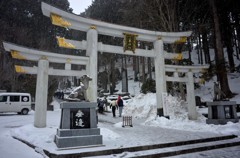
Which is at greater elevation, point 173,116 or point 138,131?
point 173,116

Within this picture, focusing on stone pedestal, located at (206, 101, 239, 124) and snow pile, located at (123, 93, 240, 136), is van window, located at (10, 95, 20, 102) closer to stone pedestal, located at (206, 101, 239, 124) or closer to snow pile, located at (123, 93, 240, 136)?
snow pile, located at (123, 93, 240, 136)

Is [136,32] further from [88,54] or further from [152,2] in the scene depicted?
[152,2]

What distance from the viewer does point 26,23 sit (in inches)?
987

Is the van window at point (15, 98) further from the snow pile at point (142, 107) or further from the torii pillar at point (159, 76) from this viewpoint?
the torii pillar at point (159, 76)

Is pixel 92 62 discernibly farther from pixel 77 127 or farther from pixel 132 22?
pixel 132 22

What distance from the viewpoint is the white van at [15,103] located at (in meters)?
16.4

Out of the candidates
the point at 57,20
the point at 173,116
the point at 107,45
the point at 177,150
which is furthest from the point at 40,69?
the point at 173,116

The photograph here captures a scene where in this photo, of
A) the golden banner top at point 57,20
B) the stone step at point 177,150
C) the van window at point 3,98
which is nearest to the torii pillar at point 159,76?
the stone step at point 177,150

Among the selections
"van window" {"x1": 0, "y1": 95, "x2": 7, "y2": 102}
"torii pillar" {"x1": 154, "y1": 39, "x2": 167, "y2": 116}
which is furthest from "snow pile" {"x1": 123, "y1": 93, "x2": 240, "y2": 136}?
"van window" {"x1": 0, "y1": 95, "x2": 7, "y2": 102}

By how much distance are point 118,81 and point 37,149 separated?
37.0m

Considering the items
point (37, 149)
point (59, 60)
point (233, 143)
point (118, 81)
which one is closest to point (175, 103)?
point (233, 143)

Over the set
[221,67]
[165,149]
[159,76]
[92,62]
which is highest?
[221,67]

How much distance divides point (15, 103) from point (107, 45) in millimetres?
10747

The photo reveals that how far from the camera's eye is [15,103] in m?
16.8
